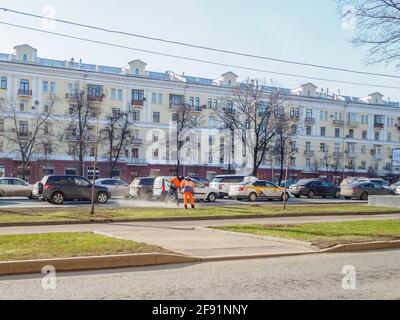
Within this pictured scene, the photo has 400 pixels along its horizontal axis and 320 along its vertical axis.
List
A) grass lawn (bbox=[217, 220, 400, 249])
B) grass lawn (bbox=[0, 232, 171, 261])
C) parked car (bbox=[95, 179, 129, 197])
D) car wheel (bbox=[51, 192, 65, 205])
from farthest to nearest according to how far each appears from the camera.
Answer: parked car (bbox=[95, 179, 129, 197]), car wheel (bbox=[51, 192, 65, 205]), grass lawn (bbox=[217, 220, 400, 249]), grass lawn (bbox=[0, 232, 171, 261])

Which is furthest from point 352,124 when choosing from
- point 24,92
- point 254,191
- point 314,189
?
point 254,191

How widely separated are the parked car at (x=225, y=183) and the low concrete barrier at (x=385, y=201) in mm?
10213

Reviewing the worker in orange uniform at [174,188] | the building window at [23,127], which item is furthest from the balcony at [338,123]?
the worker in orange uniform at [174,188]

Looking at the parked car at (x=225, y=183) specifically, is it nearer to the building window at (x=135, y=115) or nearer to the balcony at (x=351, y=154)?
the building window at (x=135, y=115)

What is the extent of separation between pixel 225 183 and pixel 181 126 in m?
32.0

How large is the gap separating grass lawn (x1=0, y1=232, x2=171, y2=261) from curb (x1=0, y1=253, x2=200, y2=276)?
0.40 meters

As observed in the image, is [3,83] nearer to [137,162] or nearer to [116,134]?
[116,134]

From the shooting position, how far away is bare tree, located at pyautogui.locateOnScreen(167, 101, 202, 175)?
71000mm

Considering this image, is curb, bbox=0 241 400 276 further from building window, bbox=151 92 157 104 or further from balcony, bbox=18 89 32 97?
building window, bbox=151 92 157 104

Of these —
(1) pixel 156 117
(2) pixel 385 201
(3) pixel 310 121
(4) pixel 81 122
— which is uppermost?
(3) pixel 310 121

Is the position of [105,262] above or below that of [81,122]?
below

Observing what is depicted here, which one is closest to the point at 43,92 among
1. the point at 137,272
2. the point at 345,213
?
the point at 345,213

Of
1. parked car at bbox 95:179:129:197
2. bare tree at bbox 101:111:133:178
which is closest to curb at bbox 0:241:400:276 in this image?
parked car at bbox 95:179:129:197

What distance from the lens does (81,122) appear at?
2485 inches
